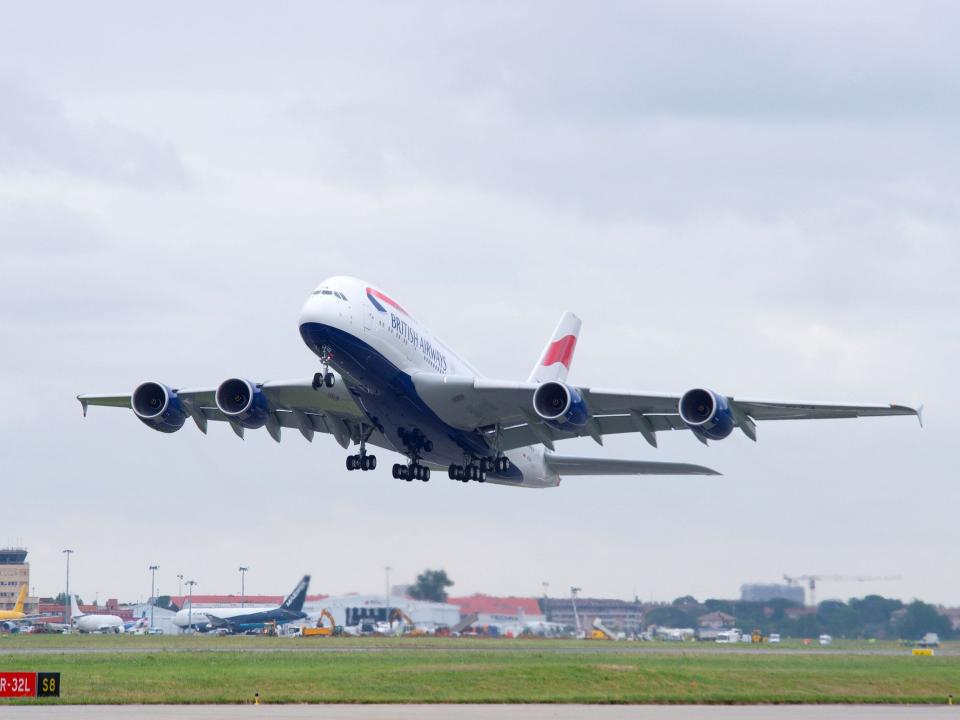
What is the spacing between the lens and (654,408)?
46125 millimetres

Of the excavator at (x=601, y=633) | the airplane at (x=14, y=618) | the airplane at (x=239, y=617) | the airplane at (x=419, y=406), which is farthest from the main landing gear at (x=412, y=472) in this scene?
the airplane at (x=14, y=618)

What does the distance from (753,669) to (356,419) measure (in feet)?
57.0

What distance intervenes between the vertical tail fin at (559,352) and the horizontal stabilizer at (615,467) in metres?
4.18

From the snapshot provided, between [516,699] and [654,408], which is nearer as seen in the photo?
[516,699]

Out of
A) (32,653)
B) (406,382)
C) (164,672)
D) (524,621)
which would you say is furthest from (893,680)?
(524,621)

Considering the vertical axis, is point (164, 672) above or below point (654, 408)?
below

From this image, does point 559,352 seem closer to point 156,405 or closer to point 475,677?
point 156,405

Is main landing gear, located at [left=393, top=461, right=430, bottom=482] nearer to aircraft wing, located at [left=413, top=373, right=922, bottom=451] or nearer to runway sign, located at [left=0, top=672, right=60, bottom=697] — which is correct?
aircraft wing, located at [left=413, top=373, right=922, bottom=451]

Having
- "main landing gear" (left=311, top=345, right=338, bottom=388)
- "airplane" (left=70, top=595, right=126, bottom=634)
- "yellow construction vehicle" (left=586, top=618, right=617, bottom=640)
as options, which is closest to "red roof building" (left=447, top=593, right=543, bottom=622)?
"yellow construction vehicle" (left=586, top=618, right=617, bottom=640)

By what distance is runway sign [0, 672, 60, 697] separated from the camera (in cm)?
3747

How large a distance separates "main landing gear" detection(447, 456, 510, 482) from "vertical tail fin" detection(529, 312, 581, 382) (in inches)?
352

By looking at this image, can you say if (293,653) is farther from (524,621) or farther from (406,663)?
(524,621)

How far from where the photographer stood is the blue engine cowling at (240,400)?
48.5m
